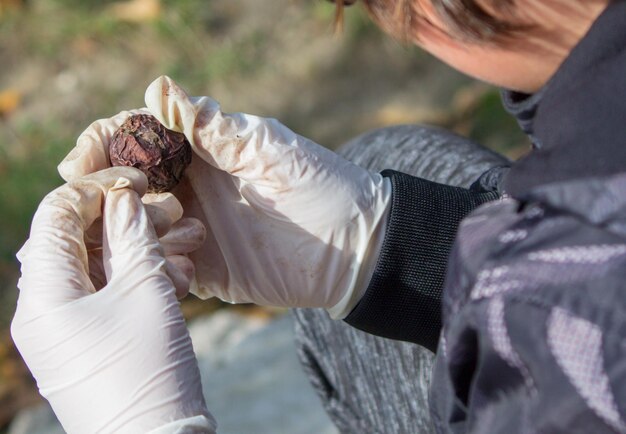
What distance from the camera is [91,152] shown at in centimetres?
124

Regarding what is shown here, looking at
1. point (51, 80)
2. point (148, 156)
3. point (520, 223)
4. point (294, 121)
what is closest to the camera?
point (520, 223)

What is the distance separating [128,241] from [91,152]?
20 cm

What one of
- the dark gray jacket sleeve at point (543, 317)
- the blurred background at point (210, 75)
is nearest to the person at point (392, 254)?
the dark gray jacket sleeve at point (543, 317)

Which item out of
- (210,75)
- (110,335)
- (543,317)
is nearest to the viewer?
(543,317)

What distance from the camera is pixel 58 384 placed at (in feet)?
3.37

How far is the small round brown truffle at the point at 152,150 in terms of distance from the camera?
4.03ft

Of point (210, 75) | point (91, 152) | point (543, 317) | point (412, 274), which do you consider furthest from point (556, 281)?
point (210, 75)

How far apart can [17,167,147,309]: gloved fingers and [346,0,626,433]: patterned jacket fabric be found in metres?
0.47

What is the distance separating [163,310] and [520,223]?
446mm

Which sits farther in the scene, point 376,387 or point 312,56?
→ point 312,56

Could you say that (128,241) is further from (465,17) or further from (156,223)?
(465,17)

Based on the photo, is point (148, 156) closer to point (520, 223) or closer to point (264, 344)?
point (520, 223)

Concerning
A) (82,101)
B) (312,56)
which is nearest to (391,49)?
(312,56)

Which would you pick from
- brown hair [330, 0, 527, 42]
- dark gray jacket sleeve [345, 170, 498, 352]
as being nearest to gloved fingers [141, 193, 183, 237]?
dark gray jacket sleeve [345, 170, 498, 352]
